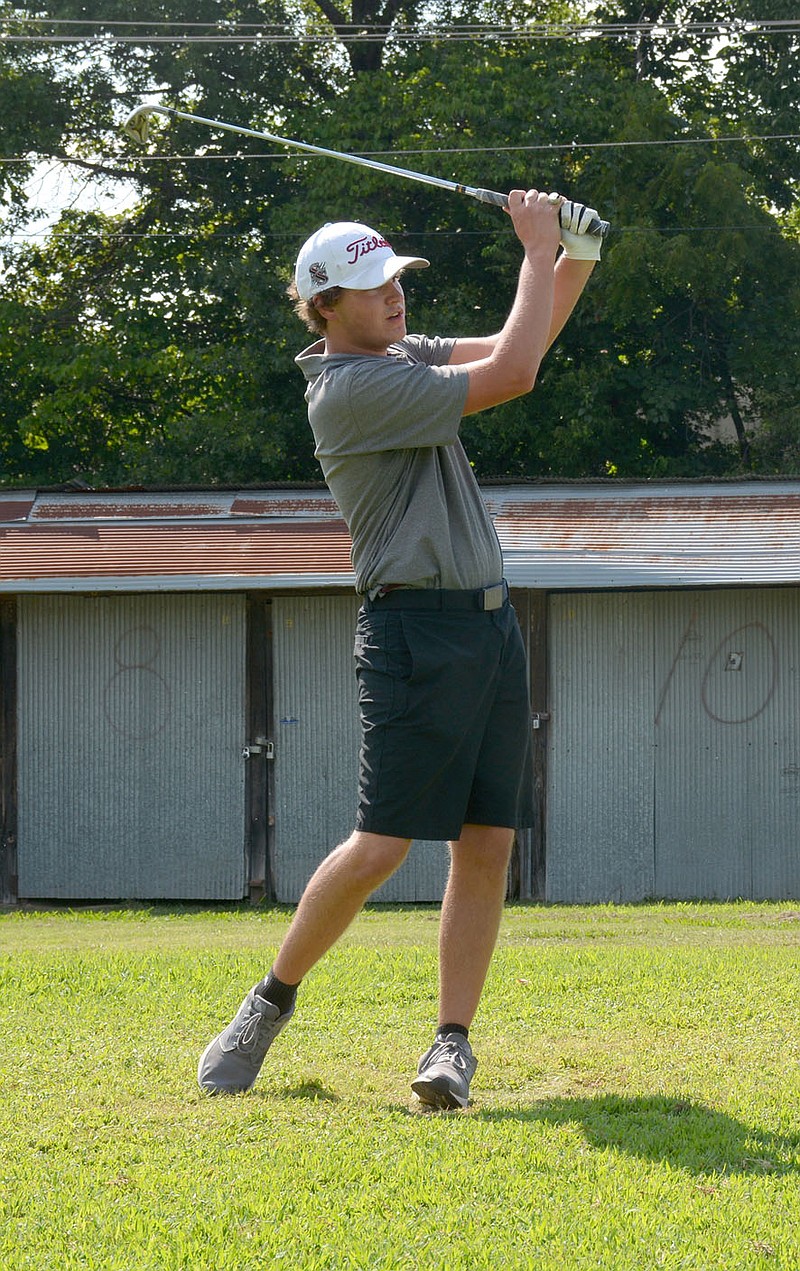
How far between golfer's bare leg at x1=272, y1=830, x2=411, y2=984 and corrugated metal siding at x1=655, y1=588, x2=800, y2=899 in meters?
8.59

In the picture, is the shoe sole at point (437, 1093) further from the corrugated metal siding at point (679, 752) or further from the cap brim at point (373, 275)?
the corrugated metal siding at point (679, 752)

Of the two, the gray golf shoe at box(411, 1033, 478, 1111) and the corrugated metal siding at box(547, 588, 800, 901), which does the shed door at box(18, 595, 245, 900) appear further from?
the gray golf shoe at box(411, 1033, 478, 1111)

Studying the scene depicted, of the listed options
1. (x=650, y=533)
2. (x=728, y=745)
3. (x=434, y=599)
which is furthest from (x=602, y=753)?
(x=434, y=599)

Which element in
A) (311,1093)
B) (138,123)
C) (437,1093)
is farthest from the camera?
(138,123)

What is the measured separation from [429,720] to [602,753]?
8.62m

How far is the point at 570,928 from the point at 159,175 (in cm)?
1696

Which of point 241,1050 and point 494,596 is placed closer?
point 241,1050

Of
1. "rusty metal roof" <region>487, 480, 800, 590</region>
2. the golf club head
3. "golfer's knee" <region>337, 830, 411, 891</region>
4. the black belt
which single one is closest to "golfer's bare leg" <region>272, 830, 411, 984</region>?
"golfer's knee" <region>337, 830, 411, 891</region>

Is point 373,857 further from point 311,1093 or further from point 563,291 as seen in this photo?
point 563,291

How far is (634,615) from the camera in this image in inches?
481

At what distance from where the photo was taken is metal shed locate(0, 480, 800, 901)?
1214cm

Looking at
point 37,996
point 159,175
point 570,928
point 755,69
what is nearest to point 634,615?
point 570,928

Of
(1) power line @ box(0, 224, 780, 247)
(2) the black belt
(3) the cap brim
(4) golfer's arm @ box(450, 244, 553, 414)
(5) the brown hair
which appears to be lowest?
(2) the black belt

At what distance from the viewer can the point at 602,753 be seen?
12195 mm
